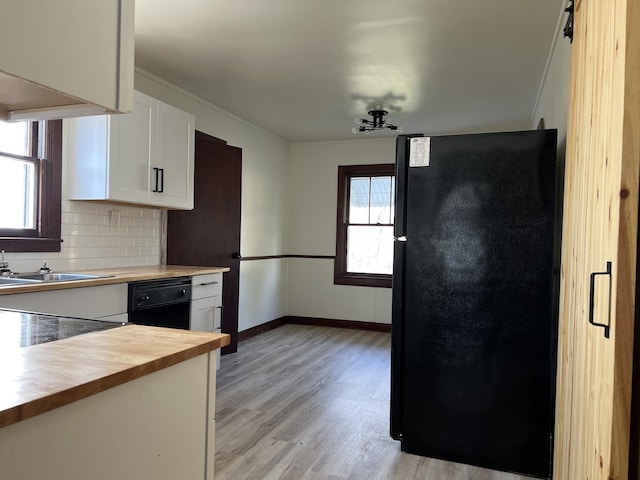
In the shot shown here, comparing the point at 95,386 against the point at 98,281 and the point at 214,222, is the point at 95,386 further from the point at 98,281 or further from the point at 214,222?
the point at 214,222

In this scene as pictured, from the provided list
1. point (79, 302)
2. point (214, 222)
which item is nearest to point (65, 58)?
point (79, 302)

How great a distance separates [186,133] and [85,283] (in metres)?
1.71

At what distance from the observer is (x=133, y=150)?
3150mm

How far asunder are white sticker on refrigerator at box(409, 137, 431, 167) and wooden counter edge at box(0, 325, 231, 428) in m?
1.69

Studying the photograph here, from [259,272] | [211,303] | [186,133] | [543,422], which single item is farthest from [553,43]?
[259,272]

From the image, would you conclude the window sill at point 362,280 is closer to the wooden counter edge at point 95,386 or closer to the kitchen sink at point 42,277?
the kitchen sink at point 42,277

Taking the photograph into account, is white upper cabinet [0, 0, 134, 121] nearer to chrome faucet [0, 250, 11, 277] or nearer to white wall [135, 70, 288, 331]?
chrome faucet [0, 250, 11, 277]

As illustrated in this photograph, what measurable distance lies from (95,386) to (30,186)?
2.55 metres

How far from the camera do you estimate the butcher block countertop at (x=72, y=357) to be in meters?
0.74

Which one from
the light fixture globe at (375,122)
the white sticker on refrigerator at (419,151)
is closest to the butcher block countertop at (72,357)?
the white sticker on refrigerator at (419,151)

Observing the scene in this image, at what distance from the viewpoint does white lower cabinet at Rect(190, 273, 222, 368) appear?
3.35 metres

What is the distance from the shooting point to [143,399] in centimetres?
95

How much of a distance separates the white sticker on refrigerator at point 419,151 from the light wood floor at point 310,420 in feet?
5.17

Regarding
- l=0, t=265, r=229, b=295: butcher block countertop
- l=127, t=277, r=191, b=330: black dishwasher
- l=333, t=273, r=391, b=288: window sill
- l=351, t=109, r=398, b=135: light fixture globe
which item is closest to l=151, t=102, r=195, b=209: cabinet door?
l=0, t=265, r=229, b=295: butcher block countertop
